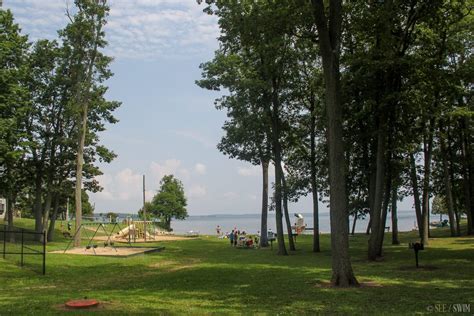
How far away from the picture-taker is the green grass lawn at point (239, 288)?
31.5 feet

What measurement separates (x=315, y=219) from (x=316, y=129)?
207 inches

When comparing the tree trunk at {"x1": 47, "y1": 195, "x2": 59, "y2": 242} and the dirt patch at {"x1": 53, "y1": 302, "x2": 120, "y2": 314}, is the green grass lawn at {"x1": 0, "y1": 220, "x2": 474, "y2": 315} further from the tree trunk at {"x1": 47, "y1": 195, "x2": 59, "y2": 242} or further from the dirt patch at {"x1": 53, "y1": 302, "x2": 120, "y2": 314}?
the tree trunk at {"x1": 47, "y1": 195, "x2": 59, "y2": 242}

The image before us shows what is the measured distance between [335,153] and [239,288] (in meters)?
4.32

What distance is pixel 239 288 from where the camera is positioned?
1276 cm

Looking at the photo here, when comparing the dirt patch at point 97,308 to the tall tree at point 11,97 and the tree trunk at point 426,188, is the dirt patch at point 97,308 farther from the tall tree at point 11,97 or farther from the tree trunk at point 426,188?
the tree trunk at point 426,188

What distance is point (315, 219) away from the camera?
28.3 meters

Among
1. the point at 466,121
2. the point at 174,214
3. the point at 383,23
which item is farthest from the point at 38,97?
the point at 174,214

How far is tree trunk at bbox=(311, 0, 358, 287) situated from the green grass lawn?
0.82 meters

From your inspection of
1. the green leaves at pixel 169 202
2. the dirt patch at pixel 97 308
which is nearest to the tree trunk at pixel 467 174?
the dirt patch at pixel 97 308

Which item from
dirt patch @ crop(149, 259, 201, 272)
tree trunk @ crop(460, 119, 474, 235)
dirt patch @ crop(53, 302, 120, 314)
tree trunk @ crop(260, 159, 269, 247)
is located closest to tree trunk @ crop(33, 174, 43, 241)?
tree trunk @ crop(260, 159, 269, 247)

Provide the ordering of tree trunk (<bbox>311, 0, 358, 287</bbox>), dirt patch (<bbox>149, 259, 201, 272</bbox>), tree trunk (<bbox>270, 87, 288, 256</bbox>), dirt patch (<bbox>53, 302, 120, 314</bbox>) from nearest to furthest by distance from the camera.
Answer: dirt patch (<bbox>53, 302, 120, 314</bbox>) < tree trunk (<bbox>311, 0, 358, 287</bbox>) < dirt patch (<bbox>149, 259, 201, 272</bbox>) < tree trunk (<bbox>270, 87, 288, 256</bbox>)

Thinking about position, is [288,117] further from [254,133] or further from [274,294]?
[274,294]

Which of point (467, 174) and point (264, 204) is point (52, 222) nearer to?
point (264, 204)

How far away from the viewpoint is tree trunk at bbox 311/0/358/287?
12773 millimetres
